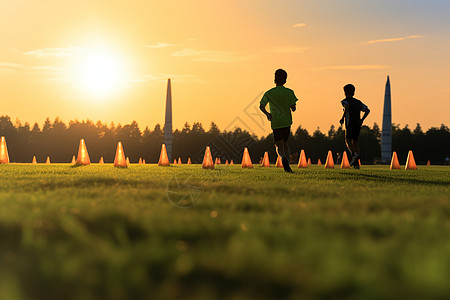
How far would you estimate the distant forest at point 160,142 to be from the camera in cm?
13012

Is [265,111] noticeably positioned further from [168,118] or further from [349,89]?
[168,118]

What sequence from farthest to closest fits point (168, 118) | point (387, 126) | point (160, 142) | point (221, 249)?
point (160, 142) < point (168, 118) < point (387, 126) < point (221, 249)

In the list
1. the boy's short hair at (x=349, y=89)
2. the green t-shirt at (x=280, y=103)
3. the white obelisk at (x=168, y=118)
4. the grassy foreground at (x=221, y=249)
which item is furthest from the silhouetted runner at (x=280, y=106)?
the white obelisk at (x=168, y=118)

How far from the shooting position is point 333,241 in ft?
14.6

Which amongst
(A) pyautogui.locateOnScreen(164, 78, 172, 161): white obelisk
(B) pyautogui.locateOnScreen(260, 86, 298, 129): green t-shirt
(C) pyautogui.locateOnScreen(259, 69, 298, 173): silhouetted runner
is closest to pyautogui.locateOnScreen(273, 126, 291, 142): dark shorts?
(C) pyautogui.locateOnScreen(259, 69, 298, 173): silhouetted runner

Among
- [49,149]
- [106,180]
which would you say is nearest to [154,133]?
[49,149]

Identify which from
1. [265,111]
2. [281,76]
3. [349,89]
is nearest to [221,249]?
[265,111]

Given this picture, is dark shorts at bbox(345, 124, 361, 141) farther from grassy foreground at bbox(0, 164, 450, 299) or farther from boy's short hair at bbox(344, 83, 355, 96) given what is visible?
grassy foreground at bbox(0, 164, 450, 299)

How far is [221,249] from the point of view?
13.8ft

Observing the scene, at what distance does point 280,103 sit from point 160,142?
131 meters

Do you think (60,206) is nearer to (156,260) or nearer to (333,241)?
(156,260)

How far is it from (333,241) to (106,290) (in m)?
1.97

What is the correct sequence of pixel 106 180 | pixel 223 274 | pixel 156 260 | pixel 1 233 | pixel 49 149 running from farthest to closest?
pixel 49 149, pixel 106 180, pixel 1 233, pixel 156 260, pixel 223 274

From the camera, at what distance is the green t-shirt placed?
1586cm
